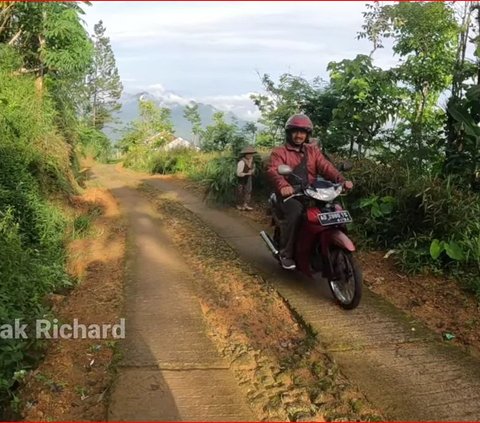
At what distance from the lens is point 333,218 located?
4391 millimetres

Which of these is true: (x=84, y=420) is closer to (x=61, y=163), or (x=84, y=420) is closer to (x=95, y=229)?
(x=95, y=229)

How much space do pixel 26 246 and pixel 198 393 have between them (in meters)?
3.38

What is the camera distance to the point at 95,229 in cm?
723

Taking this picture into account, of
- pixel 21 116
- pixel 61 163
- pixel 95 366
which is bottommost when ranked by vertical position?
pixel 95 366

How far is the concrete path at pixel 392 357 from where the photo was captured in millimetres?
3072

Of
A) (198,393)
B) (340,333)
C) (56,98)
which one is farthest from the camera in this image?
(56,98)

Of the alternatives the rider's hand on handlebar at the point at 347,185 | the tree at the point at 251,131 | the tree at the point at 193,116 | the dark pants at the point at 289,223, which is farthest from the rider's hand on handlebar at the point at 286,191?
the tree at the point at 193,116

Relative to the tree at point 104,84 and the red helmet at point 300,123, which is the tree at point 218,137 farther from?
the tree at point 104,84

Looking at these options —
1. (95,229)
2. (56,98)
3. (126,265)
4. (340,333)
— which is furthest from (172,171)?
(340,333)

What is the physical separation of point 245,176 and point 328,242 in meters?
4.97

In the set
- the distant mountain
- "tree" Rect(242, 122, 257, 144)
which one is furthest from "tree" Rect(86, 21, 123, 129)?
"tree" Rect(242, 122, 257, 144)

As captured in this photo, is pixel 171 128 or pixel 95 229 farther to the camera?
pixel 171 128

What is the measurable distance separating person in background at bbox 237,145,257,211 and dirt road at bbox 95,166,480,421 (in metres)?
3.88

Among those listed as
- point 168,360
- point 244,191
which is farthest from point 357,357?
point 244,191
